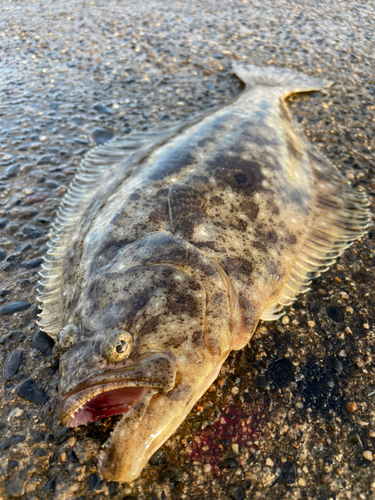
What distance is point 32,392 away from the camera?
235 centimetres

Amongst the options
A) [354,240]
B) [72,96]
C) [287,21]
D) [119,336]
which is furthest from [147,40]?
[119,336]

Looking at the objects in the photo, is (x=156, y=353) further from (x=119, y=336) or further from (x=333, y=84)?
(x=333, y=84)

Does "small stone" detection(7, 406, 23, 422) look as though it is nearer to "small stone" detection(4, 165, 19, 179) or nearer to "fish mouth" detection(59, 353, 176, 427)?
"fish mouth" detection(59, 353, 176, 427)

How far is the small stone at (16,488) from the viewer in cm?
196

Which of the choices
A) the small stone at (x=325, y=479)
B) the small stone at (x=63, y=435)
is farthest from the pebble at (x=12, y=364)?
the small stone at (x=325, y=479)

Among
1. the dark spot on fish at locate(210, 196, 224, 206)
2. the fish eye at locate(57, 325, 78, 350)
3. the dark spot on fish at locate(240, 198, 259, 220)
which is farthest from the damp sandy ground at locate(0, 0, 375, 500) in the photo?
the dark spot on fish at locate(210, 196, 224, 206)

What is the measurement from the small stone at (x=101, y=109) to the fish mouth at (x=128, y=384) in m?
3.69

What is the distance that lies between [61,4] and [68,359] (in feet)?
24.6

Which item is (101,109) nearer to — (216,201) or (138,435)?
(216,201)

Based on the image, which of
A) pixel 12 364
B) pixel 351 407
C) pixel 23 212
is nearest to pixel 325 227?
pixel 351 407

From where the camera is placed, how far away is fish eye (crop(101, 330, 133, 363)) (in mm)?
1892

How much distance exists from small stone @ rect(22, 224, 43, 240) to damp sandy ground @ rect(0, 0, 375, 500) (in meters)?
0.01

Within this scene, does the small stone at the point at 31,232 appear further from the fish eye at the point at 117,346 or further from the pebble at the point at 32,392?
the fish eye at the point at 117,346

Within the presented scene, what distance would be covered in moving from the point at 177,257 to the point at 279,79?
380 centimetres
